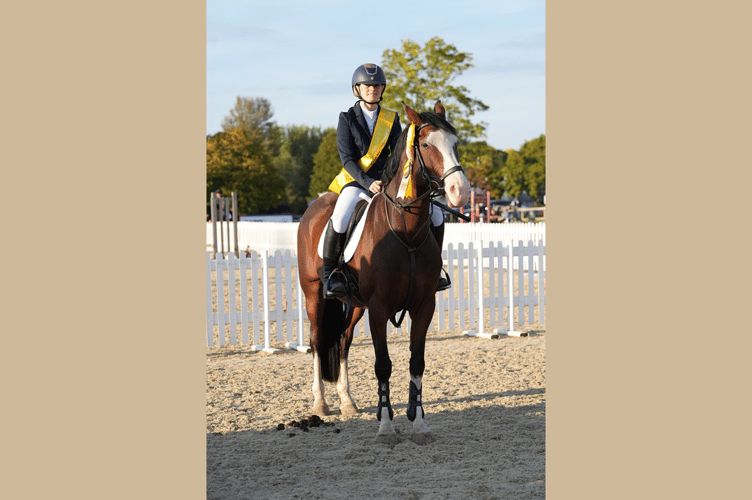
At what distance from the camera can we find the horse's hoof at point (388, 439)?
5805mm

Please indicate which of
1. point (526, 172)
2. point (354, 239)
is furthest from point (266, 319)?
point (526, 172)

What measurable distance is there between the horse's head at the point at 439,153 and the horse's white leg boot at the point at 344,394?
2718mm

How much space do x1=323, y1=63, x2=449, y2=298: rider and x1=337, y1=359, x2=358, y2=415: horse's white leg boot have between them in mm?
1114

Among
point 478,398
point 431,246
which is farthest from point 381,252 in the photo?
point 478,398

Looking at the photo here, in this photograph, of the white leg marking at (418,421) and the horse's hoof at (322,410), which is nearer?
the white leg marking at (418,421)

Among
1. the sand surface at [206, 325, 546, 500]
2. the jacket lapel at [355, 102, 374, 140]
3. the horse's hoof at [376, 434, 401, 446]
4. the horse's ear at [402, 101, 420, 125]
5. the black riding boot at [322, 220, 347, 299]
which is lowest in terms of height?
the sand surface at [206, 325, 546, 500]

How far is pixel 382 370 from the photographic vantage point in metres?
5.91

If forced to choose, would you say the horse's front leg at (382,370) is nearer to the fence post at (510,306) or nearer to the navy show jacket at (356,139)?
the navy show jacket at (356,139)

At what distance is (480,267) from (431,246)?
6.38 m

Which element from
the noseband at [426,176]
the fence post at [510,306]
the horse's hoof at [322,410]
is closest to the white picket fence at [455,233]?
the fence post at [510,306]

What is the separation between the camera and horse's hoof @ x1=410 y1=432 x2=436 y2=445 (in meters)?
5.80

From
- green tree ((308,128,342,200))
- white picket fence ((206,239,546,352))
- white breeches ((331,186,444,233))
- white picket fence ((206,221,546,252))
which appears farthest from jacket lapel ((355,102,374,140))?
green tree ((308,128,342,200))

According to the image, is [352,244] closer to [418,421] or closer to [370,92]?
[370,92]

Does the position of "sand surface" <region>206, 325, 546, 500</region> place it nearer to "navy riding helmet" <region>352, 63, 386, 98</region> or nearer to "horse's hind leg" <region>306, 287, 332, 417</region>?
"horse's hind leg" <region>306, 287, 332, 417</region>
